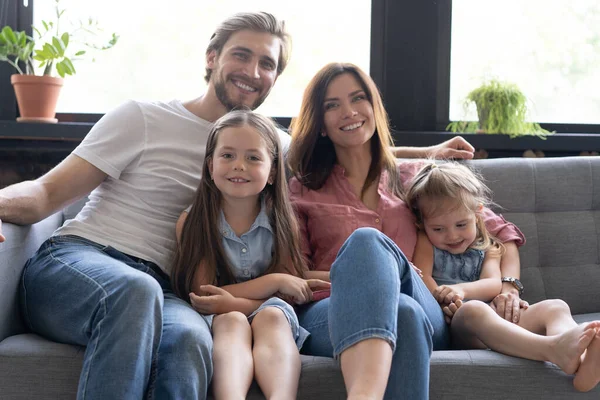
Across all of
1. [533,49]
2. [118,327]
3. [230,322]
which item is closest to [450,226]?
[230,322]

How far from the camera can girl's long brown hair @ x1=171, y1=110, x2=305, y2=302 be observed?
1.83m

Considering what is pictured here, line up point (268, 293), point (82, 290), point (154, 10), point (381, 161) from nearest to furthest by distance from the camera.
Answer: point (82, 290)
point (268, 293)
point (381, 161)
point (154, 10)

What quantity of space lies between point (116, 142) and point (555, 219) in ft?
4.45

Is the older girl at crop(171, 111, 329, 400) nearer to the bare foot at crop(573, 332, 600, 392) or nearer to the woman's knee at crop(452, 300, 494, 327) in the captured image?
the woman's knee at crop(452, 300, 494, 327)

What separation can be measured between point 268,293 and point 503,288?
2.16ft

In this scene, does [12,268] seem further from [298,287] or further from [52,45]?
[52,45]

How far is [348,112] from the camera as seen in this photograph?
2.06 meters

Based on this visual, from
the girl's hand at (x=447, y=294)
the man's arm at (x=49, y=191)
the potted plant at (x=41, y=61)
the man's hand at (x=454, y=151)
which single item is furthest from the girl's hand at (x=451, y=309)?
the potted plant at (x=41, y=61)

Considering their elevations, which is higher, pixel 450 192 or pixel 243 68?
pixel 243 68

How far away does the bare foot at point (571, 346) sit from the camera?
1513mm

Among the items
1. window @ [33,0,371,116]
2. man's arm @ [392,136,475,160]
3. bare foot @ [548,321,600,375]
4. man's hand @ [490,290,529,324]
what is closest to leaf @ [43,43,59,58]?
window @ [33,0,371,116]

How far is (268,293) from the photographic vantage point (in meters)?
1.79

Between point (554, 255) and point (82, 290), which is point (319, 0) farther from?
point (82, 290)

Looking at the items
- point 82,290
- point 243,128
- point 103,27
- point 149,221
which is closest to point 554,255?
point 243,128
